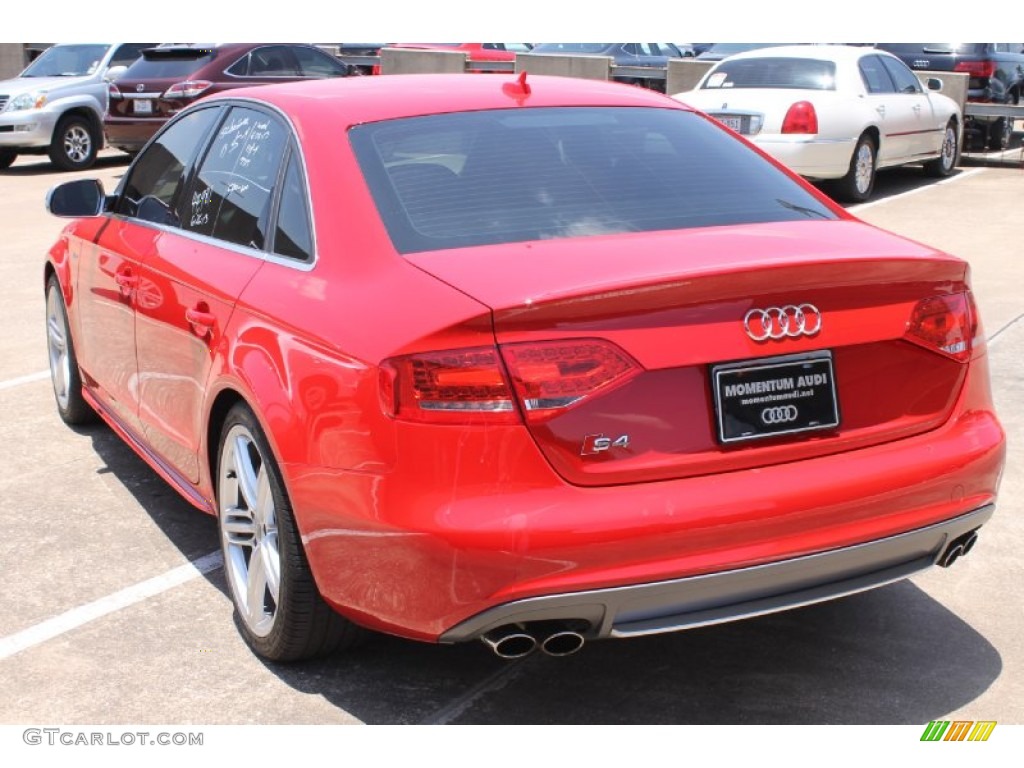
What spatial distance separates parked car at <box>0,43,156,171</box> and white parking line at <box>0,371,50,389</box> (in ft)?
37.3

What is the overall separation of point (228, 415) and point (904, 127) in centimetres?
1183

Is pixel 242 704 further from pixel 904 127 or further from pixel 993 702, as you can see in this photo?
pixel 904 127

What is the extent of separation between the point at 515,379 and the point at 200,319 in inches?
58.2

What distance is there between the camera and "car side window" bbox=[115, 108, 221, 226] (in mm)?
5090

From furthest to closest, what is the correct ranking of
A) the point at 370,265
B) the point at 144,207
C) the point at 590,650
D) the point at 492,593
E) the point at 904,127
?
the point at 904,127 → the point at 144,207 → the point at 590,650 → the point at 370,265 → the point at 492,593

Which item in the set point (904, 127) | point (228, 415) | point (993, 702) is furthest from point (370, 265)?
point (904, 127)

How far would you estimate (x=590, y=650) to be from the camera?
4168mm

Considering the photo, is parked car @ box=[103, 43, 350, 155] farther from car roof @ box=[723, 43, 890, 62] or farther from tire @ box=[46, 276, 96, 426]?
tire @ box=[46, 276, 96, 426]

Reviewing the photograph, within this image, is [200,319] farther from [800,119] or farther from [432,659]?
[800,119]

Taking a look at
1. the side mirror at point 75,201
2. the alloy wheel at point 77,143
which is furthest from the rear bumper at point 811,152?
the alloy wheel at point 77,143

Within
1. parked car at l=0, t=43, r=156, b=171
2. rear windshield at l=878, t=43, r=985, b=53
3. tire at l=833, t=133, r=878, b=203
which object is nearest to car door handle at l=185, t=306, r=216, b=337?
tire at l=833, t=133, r=878, b=203

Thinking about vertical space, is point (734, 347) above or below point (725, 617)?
above

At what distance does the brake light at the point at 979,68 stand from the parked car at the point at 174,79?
28.9 feet

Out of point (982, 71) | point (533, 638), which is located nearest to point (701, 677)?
point (533, 638)
